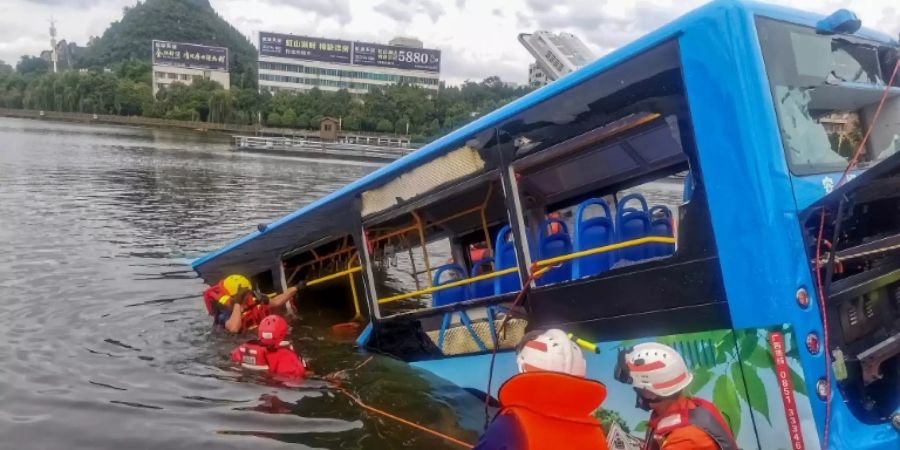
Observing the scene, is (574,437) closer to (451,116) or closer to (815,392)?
(815,392)

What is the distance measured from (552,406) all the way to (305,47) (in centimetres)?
12488

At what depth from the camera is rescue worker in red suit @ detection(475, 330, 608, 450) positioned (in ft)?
10.1

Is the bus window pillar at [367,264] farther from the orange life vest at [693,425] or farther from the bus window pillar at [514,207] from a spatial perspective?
the orange life vest at [693,425]

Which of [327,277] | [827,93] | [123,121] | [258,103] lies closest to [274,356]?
[327,277]

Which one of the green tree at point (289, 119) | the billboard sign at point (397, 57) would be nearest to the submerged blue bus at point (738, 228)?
the green tree at point (289, 119)

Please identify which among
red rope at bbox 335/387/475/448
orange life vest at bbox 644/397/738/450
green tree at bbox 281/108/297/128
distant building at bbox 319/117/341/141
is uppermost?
green tree at bbox 281/108/297/128

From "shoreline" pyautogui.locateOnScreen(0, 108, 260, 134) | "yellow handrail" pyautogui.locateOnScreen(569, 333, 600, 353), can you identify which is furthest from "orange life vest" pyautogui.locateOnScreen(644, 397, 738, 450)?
"shoreline" pyautogui.locateOnScreen(0, 108, 260, 134)

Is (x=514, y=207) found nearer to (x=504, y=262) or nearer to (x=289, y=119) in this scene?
(x=504, y=262)

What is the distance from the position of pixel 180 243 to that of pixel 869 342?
14190mm

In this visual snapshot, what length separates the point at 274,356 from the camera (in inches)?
304

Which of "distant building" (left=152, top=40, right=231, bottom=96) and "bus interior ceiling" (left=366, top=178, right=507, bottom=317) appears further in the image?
"distant building" (left=152, top=40, right=231, bottom=96)

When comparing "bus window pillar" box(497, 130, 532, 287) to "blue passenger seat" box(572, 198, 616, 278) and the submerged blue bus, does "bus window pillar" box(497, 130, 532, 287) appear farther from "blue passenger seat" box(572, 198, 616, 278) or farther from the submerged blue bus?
"blue passenger seat" box(572, 198, 616, 278)

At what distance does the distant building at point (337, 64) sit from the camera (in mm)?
120875

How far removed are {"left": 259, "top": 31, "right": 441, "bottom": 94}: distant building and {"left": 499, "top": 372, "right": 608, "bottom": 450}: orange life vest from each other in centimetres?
11744
